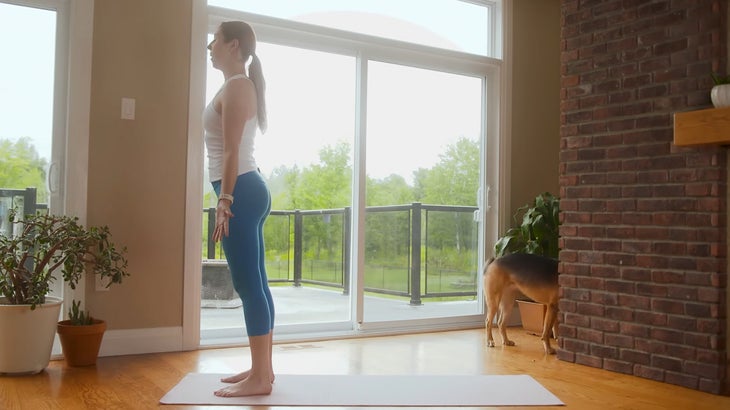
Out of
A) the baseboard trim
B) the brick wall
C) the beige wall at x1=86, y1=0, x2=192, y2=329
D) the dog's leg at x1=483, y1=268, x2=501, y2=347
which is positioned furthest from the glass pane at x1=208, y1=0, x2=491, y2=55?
the baseboard trim

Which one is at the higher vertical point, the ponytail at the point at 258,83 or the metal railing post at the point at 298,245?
the ponytail at the point at 258,83

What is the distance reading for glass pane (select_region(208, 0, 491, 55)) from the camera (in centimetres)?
376

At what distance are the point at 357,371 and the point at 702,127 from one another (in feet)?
5.81

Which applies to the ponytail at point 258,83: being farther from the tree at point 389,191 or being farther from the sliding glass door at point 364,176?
the tree at point 389,191

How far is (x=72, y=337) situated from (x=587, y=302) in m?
2.42

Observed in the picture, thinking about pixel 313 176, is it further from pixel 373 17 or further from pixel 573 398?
pixel 573 398

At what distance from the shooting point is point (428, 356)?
335 centimetres

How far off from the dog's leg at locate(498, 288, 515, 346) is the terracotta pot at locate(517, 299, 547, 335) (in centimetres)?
25

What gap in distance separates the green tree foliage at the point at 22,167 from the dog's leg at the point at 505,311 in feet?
8.15

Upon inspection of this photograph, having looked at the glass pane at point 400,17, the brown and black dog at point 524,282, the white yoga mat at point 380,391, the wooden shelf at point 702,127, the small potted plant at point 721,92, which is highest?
the glass pane at point 400,17

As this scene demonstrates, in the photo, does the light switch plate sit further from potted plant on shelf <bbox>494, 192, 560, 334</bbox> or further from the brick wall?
potted plant on shelf <bbox>494, 192, 560, 334</bbox>

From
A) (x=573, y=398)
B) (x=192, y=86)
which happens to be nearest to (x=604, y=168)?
(x=573, y=398)

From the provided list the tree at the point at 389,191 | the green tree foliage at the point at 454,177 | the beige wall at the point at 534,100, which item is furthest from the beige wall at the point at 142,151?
the beige wall at the point at 534,100

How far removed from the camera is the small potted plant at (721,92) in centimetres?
257
